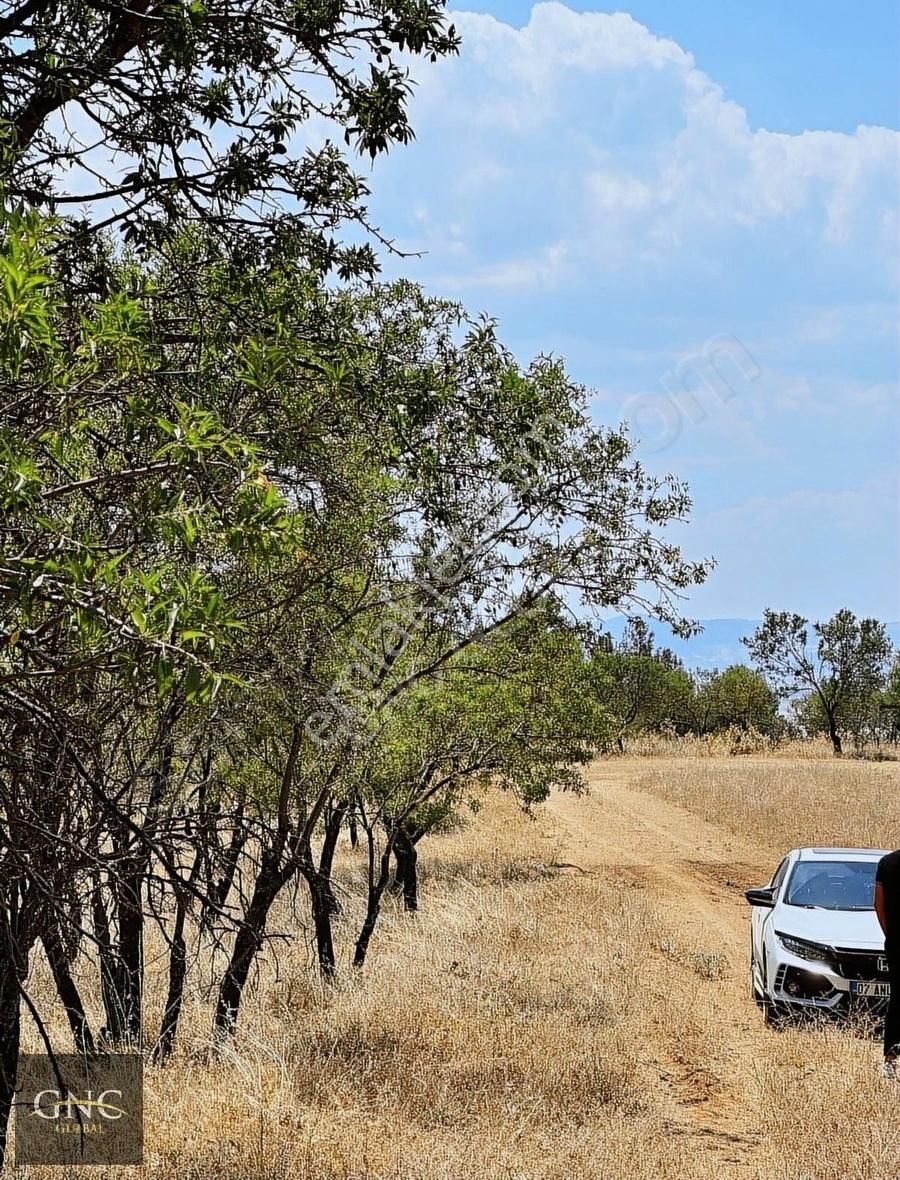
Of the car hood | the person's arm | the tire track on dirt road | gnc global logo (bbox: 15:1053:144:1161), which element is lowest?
the tire track on dirt road

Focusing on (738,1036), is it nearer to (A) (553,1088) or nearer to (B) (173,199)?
(A) (553,1088)

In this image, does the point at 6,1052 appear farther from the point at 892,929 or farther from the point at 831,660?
the point at 831,660

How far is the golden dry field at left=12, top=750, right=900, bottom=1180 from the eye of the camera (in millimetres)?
7402

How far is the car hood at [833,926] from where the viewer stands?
10.7 metres

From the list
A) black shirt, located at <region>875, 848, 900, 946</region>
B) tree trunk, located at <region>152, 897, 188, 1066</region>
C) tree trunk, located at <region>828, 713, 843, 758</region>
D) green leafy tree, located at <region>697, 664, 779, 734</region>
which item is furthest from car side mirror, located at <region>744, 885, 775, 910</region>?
green leafy tree, located at <region>697, 664, 779, 734</region>

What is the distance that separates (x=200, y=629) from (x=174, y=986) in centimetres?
854

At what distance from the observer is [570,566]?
10398 millimetres

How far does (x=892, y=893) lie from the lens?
833 cm

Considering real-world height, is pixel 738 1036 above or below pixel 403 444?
below

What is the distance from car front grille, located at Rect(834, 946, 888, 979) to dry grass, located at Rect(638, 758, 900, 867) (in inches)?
582

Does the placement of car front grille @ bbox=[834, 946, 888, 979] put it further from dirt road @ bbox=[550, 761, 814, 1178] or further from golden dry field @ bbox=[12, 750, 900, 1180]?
dirt road @ bbox=[550, 761, 814, 1178]

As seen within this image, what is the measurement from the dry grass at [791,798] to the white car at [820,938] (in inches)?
530

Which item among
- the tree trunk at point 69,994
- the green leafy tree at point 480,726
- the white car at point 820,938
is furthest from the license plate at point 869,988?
the tree trunk at point 69,994

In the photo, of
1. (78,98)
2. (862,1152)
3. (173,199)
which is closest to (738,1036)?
(862,1152)
